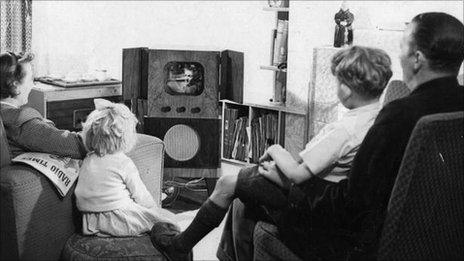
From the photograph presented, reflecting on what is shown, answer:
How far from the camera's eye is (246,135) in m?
4.45

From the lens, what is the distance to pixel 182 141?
3576 millimetres

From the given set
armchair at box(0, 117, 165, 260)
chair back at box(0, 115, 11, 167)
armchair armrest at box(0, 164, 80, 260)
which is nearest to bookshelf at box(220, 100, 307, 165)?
armchair at box(0, 117, 165, 260)

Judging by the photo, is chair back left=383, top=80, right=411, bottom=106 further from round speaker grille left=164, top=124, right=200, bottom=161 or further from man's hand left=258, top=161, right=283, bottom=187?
round speaker grille left=164, top=124, right=200, bottom=161

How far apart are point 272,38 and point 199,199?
3.94 ft

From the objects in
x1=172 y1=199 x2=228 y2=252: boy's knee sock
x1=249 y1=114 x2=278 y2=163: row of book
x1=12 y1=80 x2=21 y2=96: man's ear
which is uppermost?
x1=12 y1=80 x2=21 y2=96: man's ear

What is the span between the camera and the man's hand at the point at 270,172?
2.27 m

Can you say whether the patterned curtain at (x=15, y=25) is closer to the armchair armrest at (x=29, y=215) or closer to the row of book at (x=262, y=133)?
the row of book at (x=262, y=133)

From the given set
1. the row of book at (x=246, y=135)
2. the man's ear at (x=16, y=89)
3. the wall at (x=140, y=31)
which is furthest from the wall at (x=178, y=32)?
the man's ear at (x=16, y=89)

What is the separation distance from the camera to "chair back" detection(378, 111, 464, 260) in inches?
72.8

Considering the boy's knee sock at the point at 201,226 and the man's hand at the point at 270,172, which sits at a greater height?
the man's hand at the point at 270,172

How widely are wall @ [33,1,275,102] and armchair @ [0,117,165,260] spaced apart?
2.31 metres

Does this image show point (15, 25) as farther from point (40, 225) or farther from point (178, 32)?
point (40, 225)

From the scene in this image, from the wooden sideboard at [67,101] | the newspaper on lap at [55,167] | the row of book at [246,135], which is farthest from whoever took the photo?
the row of book at [246,135]

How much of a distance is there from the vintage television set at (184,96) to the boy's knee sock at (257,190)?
118 cm
